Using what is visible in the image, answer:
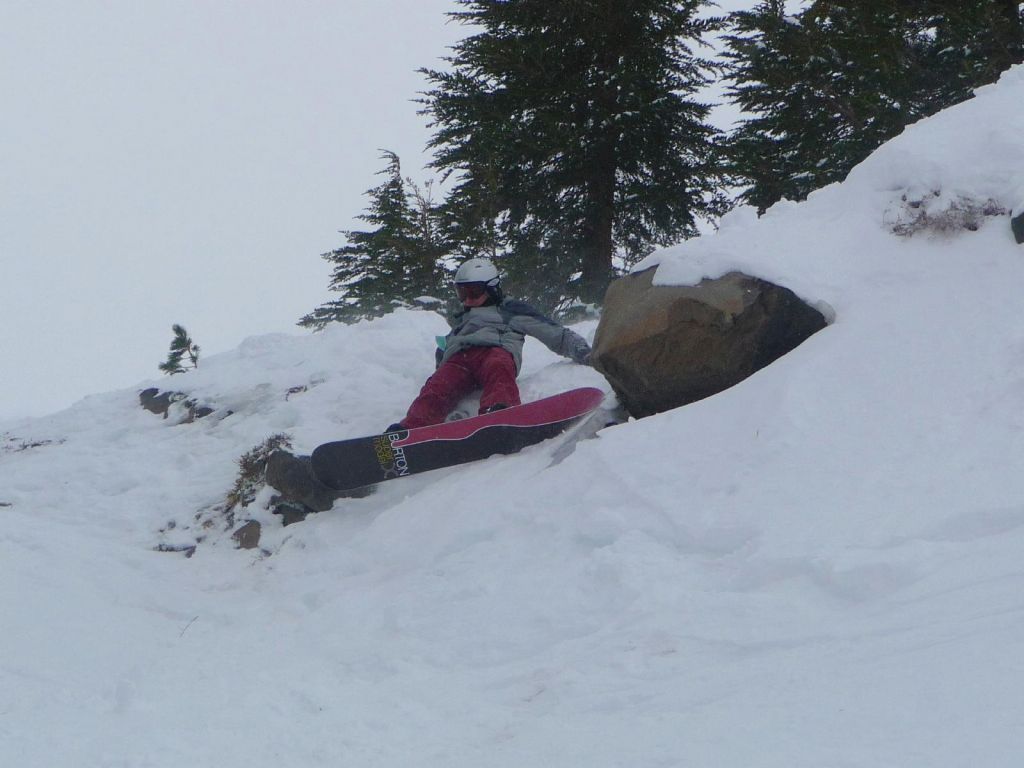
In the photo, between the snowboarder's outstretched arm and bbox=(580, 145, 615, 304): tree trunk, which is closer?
the snowboarder's outstretched arm

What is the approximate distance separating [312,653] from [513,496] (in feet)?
4.80

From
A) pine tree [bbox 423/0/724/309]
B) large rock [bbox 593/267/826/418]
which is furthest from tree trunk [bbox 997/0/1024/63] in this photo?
large rock [bbox 593/267/826/418]

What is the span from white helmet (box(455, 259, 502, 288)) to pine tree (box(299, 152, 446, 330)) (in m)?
7.39

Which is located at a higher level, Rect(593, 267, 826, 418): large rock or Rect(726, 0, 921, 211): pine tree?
Rect(726, 0, 921, 211): pine tree

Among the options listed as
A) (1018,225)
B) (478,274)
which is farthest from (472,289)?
(1018,225)

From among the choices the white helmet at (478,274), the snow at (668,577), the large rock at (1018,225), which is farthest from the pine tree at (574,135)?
the large rock at (1018,225)

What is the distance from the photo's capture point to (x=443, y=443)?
5.61m

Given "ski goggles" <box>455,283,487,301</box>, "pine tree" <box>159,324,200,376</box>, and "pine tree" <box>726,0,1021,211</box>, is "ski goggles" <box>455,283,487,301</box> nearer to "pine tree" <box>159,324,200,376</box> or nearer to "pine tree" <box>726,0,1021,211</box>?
"pine tree" <box>726,0,1021,211</box>

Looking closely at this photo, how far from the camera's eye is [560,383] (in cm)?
666

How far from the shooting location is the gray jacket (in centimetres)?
667

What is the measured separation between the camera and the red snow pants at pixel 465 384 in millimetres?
6090

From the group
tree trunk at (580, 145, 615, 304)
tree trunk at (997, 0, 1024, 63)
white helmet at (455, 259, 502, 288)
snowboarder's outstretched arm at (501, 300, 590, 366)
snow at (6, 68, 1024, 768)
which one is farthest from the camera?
tree trunk at (580, 145, 615, 304)

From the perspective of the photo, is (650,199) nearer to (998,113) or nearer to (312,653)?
(998,113)

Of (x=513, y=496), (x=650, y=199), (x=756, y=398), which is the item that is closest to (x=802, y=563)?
(x=756, y=398)
